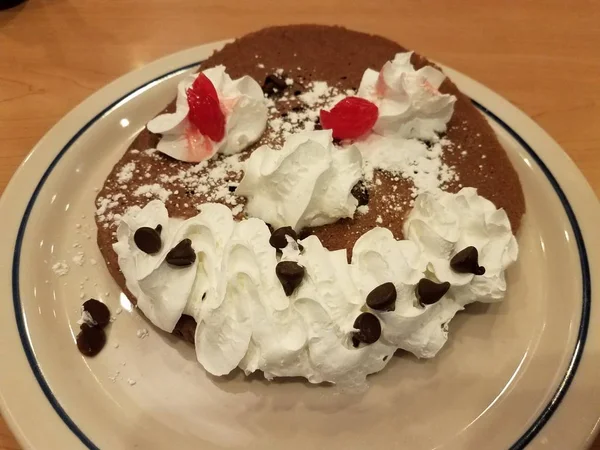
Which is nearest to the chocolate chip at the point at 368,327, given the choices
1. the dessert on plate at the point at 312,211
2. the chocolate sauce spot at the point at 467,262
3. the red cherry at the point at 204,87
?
the dessert on plate at the point at 312,211

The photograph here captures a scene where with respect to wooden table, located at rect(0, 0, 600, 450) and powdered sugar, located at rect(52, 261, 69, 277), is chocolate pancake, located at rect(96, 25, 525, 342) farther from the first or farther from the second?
wooden table, located at rect(0, 0, 600, 450)

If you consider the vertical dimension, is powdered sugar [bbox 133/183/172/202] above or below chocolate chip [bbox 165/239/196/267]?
above

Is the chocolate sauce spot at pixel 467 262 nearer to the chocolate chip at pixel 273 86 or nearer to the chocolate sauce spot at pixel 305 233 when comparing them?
the chocolate sauce spot at pixel 305 233

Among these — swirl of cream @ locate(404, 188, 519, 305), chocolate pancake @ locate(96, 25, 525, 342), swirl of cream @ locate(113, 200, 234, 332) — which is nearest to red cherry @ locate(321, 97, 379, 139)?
chocolate pancake @ locate(96, 25, 525, 342)

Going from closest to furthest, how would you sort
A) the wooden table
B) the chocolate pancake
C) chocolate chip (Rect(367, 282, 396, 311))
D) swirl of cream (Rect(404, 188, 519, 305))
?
chocolate chip (Rect(367, 282, 396, 311)), swirl of cream (Rect(404, 188, 519, 305)), the chocolate pancake, the wooden table

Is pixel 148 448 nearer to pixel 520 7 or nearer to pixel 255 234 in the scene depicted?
pixel 255 234

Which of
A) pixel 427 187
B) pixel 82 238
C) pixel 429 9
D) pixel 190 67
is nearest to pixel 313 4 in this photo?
pixel 429 9

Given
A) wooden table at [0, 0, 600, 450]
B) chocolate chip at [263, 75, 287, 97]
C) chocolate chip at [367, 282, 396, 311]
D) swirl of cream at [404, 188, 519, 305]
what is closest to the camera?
chocolate chip at [367, 282, 396, 311]
